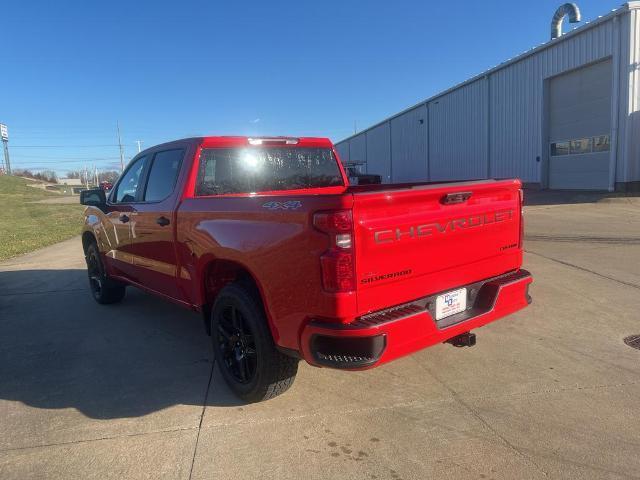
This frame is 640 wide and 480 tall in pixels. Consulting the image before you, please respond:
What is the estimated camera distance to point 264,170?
4555 millimetres

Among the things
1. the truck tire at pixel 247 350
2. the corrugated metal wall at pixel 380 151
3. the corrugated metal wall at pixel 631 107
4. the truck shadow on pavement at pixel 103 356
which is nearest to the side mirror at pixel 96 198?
the truck shadow on pavement at pixel 103 356

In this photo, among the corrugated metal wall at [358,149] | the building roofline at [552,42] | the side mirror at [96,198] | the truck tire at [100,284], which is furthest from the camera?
the corrugated metal wall at [358,149]

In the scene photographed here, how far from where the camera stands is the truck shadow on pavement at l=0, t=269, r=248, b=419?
368 cm

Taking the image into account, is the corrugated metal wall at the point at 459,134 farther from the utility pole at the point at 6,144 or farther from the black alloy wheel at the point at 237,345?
the utility pole at the point at 6,144

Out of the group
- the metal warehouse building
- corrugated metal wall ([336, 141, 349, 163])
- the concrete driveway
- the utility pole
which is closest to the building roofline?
the metal warehouse building

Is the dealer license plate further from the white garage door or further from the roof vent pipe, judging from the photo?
the roof vent pipe

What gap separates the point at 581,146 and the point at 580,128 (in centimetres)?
72

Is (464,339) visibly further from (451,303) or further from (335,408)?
(335,408)

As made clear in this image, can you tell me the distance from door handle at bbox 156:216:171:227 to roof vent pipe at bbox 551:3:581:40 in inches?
1066

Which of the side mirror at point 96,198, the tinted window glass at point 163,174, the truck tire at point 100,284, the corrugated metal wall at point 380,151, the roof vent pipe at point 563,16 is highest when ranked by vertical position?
the roof vent pipe at point 563,16

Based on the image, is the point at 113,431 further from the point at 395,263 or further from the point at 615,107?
the point at 615,107

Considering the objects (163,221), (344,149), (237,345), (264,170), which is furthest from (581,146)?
(344,149)

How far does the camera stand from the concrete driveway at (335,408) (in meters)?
2.78

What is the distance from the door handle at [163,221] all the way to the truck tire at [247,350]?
3.23 ft
